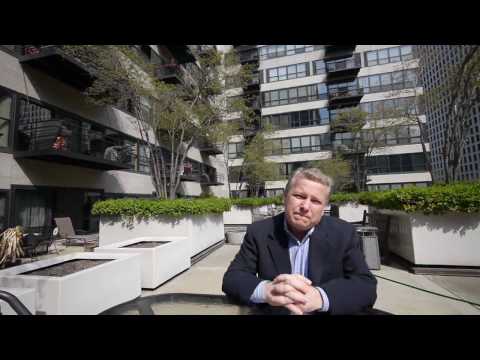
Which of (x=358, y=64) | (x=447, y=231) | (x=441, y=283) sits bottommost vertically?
(x=441, y=283)

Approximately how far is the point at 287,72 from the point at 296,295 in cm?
3769

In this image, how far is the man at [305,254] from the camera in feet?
5.20

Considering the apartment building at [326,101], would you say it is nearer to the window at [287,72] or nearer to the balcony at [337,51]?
the window at [287,72]

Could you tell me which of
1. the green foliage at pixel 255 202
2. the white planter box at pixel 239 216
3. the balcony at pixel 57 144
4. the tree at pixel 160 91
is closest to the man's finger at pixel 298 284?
the tree at pixel 160 91

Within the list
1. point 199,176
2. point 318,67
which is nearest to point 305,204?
point 199,176

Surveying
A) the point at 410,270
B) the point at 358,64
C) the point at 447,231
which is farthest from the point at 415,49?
the point at 358,64

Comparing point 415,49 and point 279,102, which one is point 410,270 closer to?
point 415,49

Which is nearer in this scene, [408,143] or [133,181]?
[133,181]

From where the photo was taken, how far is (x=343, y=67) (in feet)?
102

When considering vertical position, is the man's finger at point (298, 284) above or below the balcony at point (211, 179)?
below

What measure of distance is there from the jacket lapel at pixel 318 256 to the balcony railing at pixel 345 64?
34.7m

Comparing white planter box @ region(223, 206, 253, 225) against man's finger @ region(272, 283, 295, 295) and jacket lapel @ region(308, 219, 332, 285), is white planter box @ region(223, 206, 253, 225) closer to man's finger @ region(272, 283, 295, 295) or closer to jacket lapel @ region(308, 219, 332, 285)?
jacket lapel @ region(308, 219, 332, 285)
